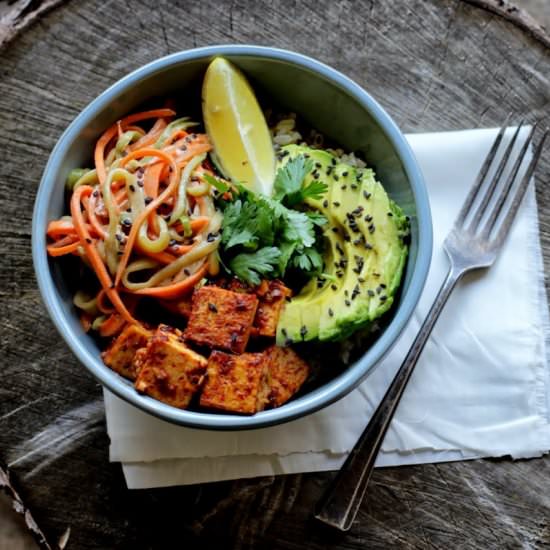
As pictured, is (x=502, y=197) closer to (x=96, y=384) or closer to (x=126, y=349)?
(x=126, y=349)

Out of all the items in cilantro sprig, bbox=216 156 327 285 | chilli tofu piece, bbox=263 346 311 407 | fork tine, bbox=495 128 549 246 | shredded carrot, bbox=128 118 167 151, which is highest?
fork tine, bbox=495 128 549 246

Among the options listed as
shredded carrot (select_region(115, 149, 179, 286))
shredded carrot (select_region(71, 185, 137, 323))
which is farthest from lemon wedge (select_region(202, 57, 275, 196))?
shredded carrot (select_region(71, 185, 137, 323))

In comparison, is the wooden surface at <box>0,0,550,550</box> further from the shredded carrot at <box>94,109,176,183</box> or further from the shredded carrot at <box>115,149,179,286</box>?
the shredded carrot at <box>115,149,179,286</box>

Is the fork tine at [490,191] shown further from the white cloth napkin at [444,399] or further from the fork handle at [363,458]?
the fork handle at [363,458]

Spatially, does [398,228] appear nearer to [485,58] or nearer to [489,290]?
[489,290]

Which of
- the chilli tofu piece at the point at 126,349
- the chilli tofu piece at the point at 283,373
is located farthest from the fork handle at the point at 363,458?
the chilli tofu piece at the point at 126,349

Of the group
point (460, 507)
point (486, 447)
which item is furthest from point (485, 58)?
point (460, 507)
